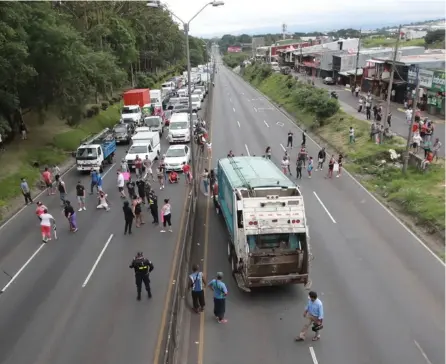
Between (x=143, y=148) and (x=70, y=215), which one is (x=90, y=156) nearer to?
(x=143, y=148)

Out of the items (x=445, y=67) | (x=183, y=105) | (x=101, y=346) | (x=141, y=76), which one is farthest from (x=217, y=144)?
(x=141, y=76)

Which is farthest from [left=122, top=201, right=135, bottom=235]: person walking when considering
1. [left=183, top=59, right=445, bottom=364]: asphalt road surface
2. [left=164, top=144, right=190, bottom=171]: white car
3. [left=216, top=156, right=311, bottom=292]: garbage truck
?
[left=164, top=144, right=190, bottom=171]: white car

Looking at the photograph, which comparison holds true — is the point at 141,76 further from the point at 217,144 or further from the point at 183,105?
the point at 217,144

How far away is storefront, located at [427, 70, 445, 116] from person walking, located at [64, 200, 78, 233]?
3308cm

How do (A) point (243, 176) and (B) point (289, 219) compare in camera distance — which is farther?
(A) point (243, 176)

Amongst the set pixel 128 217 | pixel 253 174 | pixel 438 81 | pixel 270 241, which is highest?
pixel 438 81

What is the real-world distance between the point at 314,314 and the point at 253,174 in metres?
6.82

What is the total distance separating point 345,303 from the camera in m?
13.4

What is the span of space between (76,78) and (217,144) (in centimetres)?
1177

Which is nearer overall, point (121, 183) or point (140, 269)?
point (140, 269)

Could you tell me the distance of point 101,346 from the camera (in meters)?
11.5

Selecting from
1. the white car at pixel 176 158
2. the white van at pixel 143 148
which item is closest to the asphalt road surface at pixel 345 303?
the white car at pixel 176 158

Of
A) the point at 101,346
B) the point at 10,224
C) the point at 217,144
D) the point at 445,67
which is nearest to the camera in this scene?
the point at 101,346

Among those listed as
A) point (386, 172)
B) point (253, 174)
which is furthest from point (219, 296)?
point (386, 172)
